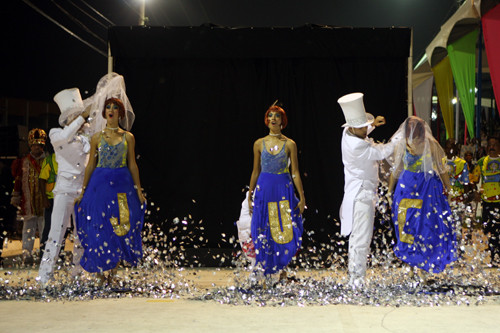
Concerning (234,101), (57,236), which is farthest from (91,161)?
(234,101)

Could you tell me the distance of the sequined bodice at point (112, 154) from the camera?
612 cm

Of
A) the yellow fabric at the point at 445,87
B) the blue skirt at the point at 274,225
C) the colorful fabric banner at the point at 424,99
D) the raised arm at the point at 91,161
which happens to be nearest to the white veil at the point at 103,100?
Answer: the raised arm at the point at 91,161

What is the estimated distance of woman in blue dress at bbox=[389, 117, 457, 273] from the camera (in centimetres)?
614

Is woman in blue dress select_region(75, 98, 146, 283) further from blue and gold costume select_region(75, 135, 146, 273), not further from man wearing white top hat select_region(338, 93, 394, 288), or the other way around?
man wearing white top hat select_region(338, 93, 394, 288)

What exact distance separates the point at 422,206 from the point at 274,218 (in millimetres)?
1329

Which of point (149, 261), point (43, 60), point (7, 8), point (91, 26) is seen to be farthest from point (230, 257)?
point (91, 26)

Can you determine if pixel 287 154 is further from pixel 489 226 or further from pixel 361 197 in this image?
pixel 489 226

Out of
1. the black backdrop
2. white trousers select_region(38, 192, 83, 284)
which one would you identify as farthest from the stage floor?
the black backdrop

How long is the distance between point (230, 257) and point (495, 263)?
2987 mm

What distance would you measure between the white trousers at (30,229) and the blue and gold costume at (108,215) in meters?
2.62

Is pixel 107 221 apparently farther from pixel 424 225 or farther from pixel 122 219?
pixel 424 225

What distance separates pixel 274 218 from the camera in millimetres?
6215

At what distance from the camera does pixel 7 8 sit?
13.6 meters

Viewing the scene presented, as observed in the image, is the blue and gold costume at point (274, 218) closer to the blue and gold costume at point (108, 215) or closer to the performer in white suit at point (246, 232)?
the performer in white suit at point (246, 232)
